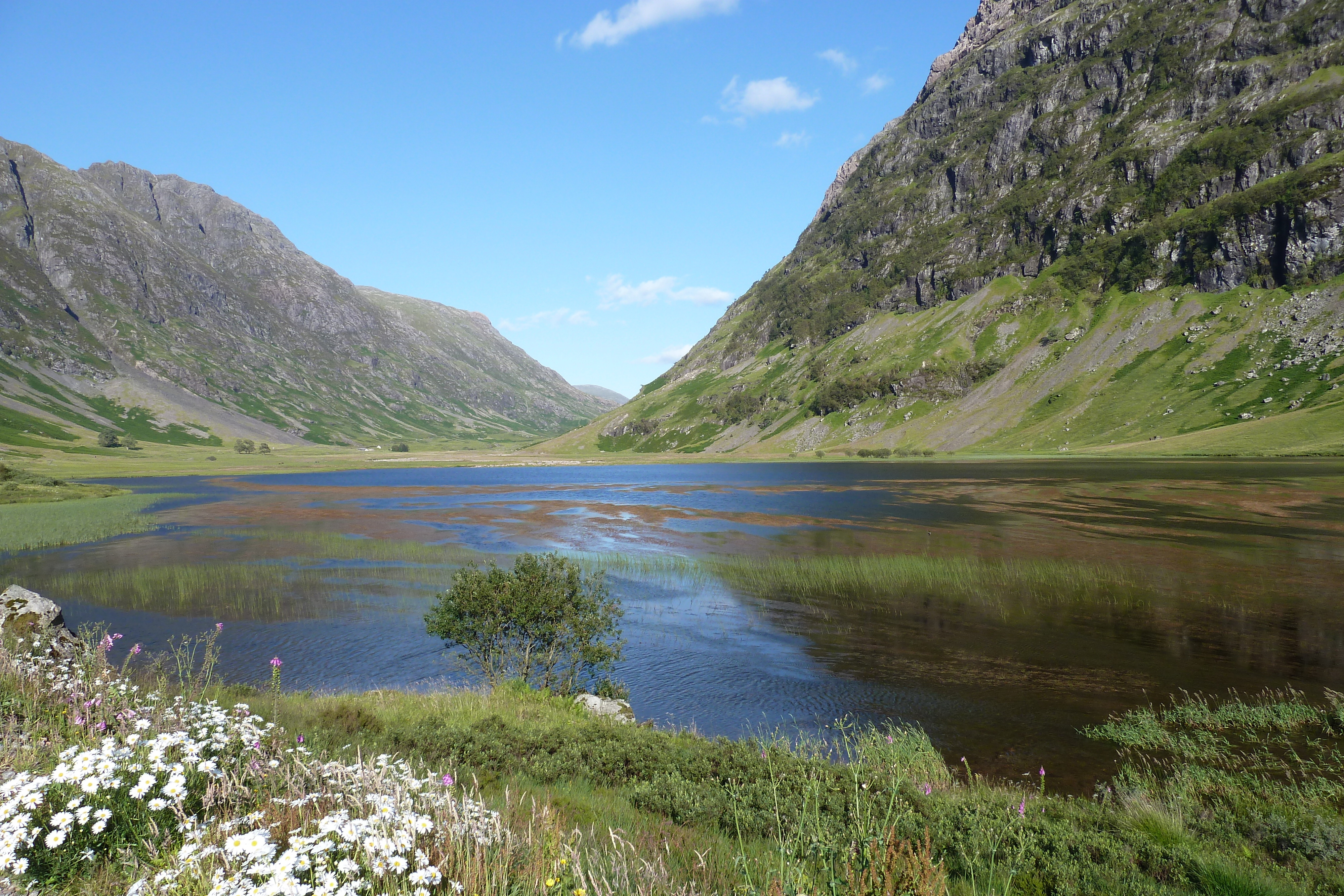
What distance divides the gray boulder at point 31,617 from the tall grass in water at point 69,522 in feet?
162

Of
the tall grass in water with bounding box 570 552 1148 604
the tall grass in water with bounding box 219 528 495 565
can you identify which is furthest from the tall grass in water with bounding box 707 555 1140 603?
the tall grass in water with bounding box 219 528 495 565

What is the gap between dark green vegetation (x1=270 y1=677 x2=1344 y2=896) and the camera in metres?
8.77

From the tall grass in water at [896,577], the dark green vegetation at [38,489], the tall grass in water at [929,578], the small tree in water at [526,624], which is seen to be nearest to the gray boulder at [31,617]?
the small tree in water at [526,624]

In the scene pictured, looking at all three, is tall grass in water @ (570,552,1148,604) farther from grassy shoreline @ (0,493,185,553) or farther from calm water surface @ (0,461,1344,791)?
grassy shoreline @ (0,493,185,553)

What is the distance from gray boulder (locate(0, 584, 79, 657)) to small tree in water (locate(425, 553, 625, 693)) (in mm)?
11451

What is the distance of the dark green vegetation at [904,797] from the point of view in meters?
8.77

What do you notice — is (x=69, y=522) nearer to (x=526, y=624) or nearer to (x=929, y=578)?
Result: (x=526, y=624)

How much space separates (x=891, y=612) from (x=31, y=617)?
38.2m

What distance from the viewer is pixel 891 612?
37250mm

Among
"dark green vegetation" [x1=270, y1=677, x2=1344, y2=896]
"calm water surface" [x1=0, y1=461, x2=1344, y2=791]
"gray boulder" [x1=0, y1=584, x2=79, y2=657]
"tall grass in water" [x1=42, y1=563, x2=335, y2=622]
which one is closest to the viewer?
"dark green vegetation" [x1=270, y1=677, x2=1344, y2=896]

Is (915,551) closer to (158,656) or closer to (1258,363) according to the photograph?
(158,656)

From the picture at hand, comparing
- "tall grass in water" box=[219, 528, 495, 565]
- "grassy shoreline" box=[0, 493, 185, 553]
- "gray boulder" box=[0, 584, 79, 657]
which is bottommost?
"grassy shoreline" box=[0, 493, 185, 553]

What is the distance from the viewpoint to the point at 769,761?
44.8ft

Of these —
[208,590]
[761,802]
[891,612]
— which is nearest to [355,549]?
[208,590]
